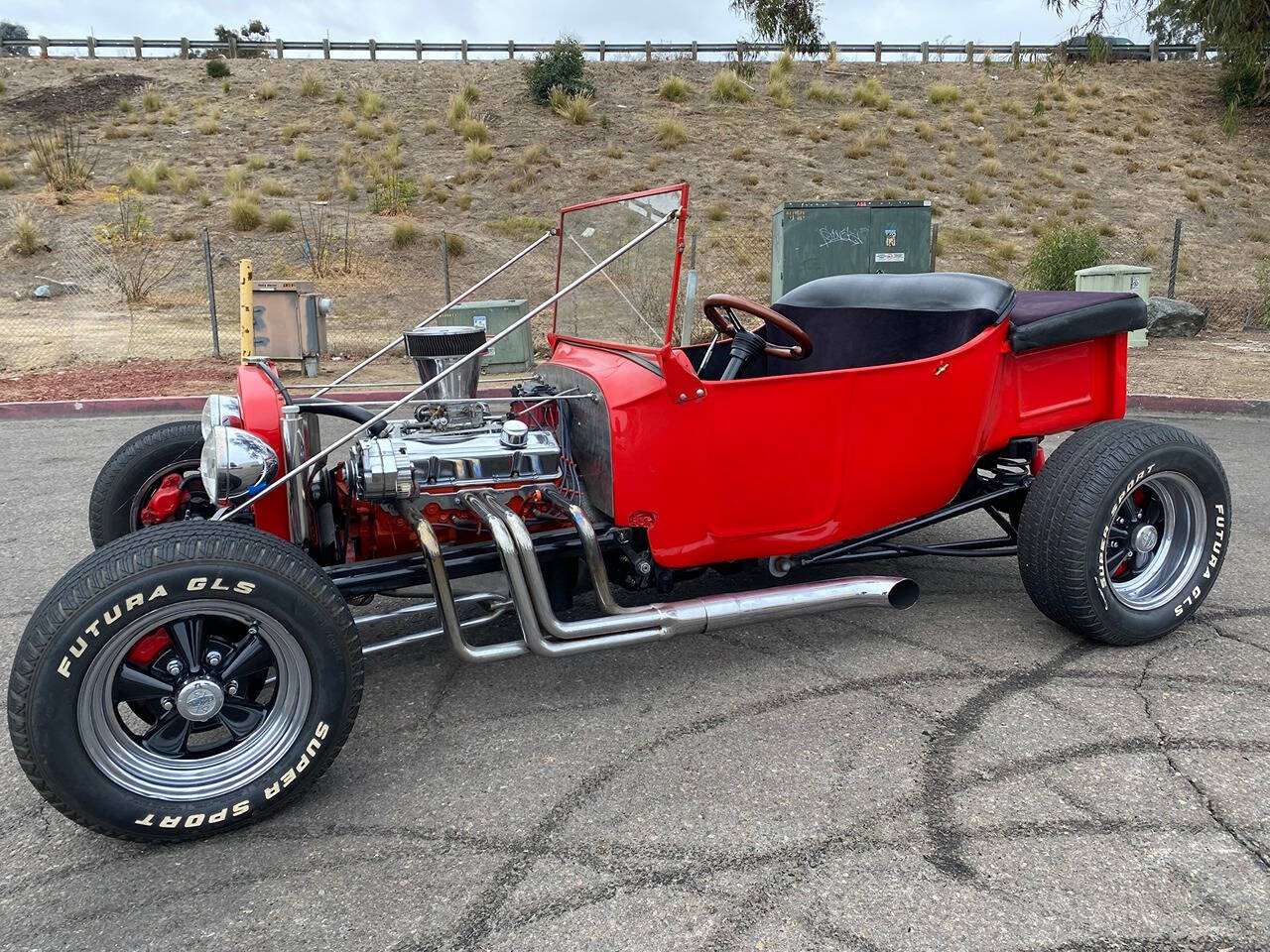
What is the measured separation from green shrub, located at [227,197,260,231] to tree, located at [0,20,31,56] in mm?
23876

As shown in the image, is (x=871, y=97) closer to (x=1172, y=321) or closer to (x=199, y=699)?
(x=1172, y=321)

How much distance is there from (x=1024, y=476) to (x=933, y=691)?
3.96 ft

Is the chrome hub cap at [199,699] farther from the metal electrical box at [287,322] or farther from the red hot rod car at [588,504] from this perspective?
the metal electrical box at [287,322]

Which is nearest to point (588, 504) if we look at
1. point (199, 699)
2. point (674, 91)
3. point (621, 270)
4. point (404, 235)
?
point (621, 270)

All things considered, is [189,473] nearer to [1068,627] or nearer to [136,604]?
[136,604]

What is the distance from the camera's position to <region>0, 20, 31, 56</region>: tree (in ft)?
117

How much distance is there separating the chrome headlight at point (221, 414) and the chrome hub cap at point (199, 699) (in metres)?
0.89

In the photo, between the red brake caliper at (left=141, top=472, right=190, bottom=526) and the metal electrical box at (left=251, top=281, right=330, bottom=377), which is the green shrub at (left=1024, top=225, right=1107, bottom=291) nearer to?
the metal electrical box at (left=251, top=281, right=330, bottom=377)

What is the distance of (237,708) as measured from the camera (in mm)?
2523

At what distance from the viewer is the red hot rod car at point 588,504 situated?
238 centimetres

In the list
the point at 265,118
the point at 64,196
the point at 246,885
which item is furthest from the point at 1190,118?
the point at 246,885

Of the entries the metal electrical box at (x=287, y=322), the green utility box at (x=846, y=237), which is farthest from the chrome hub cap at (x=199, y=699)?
the green utility box at (x=846, y=237)

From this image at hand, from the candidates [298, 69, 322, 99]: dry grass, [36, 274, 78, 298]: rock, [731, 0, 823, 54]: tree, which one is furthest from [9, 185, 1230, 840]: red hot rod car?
[298, 69, 322, 99]: dry grass

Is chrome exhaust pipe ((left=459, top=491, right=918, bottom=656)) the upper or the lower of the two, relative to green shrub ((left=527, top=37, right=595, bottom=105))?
lower
